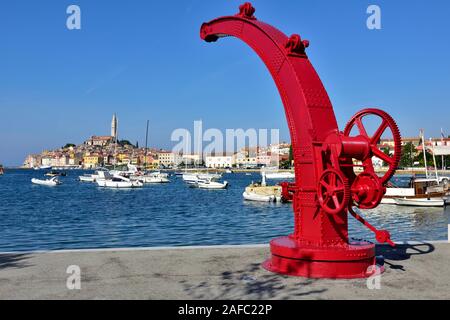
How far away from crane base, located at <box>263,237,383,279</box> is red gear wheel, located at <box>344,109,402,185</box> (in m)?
1.43

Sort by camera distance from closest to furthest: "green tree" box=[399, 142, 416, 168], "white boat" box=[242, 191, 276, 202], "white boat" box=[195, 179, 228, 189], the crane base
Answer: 1. the crane base
2. "white boat" box=[242, 191, 276, 202]
3. "white boat" box=[195, 179, 228, 189]
4. "green tree" box=[399, 142, 416, 168]

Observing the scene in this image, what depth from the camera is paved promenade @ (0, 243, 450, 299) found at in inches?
300

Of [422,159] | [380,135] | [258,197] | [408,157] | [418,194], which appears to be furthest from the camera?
[408,157]

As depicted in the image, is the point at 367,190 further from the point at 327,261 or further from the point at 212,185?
the point at 212,185

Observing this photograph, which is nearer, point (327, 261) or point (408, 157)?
point (327, 261)

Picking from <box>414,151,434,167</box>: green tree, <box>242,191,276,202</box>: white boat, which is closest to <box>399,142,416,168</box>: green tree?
<box>414,151,434,167</box>: green tree

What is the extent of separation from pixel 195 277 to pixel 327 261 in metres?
2.42

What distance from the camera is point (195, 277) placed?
877 centimetres

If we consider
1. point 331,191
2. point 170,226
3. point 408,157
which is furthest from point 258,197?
point 408,157

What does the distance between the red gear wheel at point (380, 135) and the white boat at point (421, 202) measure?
41.3 m

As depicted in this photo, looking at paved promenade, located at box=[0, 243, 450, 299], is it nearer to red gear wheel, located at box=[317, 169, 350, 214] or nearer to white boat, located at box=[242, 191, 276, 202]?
red gear wheel, located at box=[317, 169, 350, 214]
